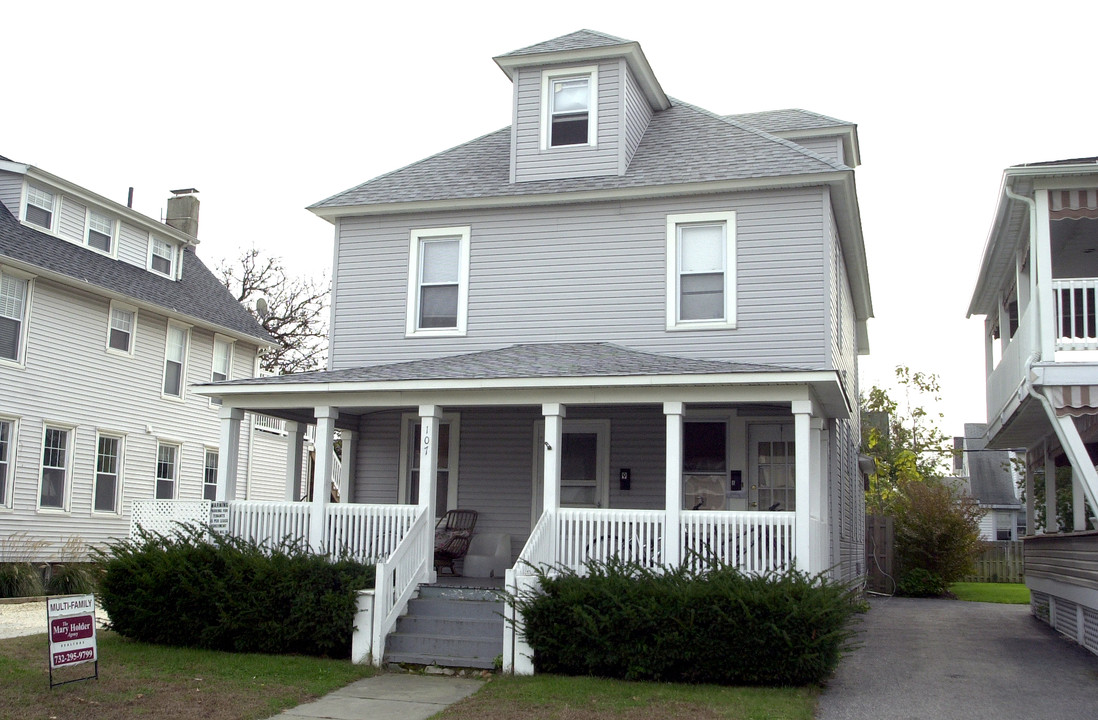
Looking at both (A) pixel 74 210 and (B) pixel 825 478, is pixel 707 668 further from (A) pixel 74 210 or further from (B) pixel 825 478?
(A) pixel 74 210

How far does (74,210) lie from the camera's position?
2197 cm

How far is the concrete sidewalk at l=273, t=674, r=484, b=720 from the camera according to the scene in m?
8.63

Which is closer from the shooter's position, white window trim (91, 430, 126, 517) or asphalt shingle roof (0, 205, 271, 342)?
asphalt shingle roof (0, 205, 271, 342)

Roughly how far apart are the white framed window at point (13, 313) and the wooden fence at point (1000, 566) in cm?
2417

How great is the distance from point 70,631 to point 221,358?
1685 centimetres

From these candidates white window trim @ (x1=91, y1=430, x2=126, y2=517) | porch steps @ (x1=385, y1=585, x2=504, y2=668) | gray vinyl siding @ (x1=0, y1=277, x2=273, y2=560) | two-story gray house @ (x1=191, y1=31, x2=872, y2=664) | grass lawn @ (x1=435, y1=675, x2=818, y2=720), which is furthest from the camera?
white window trim @ (x1=91, y1=430, x2=126, y2=517)

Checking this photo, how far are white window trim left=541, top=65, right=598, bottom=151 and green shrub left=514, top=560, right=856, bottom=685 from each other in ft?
23.0

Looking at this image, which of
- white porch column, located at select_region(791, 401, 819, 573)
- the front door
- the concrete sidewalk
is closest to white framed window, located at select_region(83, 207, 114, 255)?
the front door

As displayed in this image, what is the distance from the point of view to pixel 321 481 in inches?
489

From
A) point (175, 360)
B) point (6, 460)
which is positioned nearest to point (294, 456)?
point (6, 460)

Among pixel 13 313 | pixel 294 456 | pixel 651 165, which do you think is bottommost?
pixel 294 456

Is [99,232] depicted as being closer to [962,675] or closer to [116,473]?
[116,473]

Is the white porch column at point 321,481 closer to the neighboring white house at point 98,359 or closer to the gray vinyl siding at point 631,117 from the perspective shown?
the neighboring white house at point 98,359

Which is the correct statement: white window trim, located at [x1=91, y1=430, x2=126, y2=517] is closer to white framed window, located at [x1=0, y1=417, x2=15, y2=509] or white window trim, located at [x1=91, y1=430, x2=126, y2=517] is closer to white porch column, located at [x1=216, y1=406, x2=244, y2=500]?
white framed window, located at [x1=0, y1=417, x2=15, y2=509]
